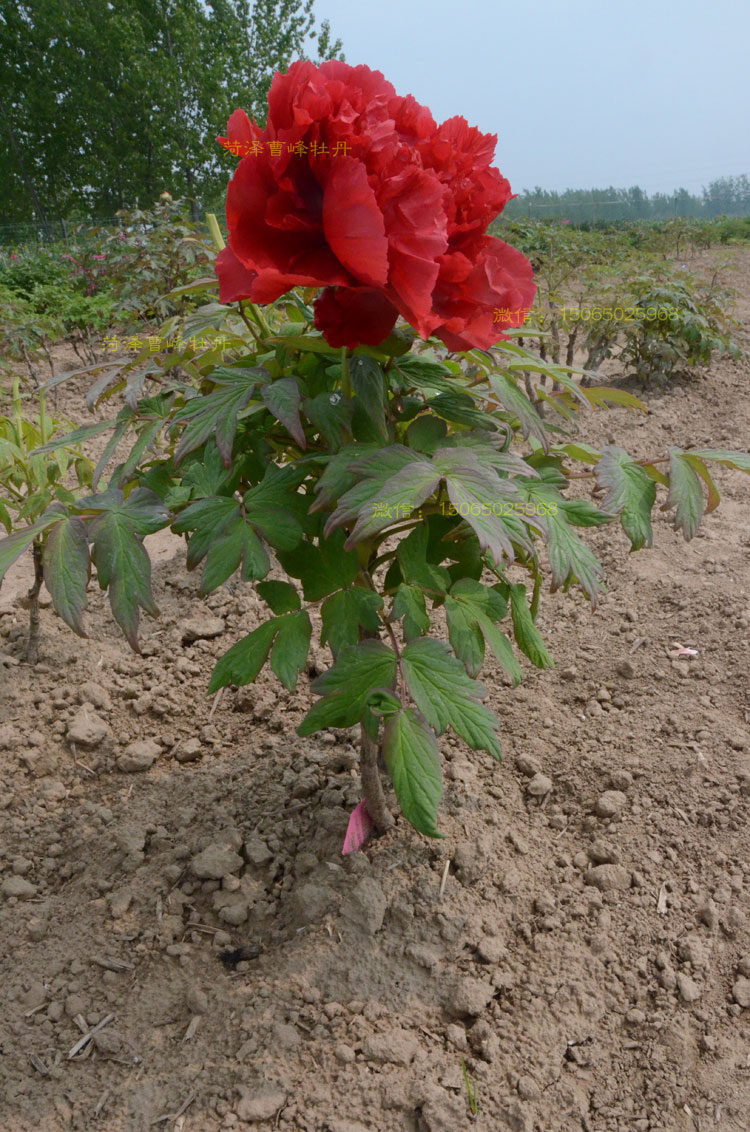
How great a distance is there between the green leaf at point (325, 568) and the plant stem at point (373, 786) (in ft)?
1.50

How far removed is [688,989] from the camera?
1.62 meters

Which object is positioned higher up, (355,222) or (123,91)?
(123,91)

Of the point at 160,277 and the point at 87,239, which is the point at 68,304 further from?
the point at 87,239

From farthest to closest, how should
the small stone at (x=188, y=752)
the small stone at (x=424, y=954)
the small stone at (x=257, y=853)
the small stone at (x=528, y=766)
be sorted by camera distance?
the small stone at (x=188, y=752) < the small stone at (x=528, y=766) < the small stone at (x=257, y=853) < the small stone at (x=424, y=954)

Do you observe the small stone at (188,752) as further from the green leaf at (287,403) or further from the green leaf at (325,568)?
the green leaf at (287,403)

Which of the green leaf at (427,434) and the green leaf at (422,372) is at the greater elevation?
the green leaf at (422,372)

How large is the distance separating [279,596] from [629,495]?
0.66 meters

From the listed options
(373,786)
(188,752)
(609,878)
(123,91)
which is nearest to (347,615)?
(373,786)

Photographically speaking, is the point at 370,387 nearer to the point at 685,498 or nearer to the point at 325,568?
the point at 325,568

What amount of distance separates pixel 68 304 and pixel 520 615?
5.96 m

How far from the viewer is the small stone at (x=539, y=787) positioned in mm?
2072

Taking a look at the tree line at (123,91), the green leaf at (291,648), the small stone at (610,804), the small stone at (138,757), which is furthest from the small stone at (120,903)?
the tree line at (123,91)

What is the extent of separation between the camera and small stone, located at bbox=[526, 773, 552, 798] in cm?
207

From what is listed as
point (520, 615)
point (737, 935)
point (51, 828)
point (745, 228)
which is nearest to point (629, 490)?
point (520, 615)
